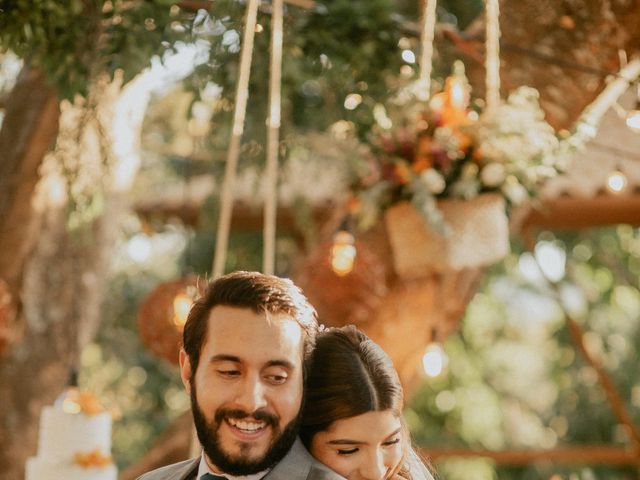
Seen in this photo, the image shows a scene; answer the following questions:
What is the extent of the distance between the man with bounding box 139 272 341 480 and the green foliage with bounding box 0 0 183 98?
168 centimetres

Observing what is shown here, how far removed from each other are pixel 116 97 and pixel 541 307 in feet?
24.2

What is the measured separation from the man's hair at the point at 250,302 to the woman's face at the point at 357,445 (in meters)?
0.14

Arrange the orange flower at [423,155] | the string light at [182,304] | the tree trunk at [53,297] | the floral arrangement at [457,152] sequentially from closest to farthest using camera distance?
the floral arrangement at [457,152], the orange flower at [423,155], the string light at [182,304], the tree trunk at [53,297]

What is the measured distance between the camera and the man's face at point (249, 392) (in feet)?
6.21

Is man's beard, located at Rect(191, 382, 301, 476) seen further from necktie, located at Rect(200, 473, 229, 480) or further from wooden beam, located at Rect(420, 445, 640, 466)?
wooden beam, located at Rect(420, 445, 640, 466)

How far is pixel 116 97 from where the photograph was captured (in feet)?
15.5

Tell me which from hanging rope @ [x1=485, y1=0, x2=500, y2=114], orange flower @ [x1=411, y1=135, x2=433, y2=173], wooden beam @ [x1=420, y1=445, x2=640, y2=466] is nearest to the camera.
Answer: hanging rope @ [x1=485, y1=0, x2=500, y2=114]

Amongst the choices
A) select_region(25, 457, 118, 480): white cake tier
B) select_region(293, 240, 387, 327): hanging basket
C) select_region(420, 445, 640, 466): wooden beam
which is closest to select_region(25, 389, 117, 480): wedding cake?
select_region(25, 457, 118, 480): white cake tier

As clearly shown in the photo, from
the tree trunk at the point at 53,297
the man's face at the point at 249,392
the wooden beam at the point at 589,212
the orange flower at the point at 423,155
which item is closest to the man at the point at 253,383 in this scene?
the man's face at the point at 249,392

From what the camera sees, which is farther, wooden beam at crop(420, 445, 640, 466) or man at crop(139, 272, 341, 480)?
wooden beam at crop(420, 445, 640, 466)

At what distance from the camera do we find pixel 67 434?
3.64 m

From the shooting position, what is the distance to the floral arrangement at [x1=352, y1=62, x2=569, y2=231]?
3.55 m

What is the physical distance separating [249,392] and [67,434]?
6.37ft

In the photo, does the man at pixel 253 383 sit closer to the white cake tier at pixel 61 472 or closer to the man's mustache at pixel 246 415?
the man's mustache at pixel 246 415
